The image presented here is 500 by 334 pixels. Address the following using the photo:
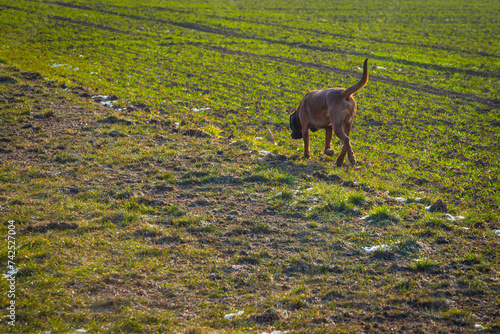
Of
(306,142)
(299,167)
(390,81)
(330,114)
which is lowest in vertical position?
(299,167)

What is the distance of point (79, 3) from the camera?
132 feet

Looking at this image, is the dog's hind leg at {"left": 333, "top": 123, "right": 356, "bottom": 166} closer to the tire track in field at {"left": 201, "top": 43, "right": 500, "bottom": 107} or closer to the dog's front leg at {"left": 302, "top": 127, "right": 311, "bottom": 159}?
the dog's front leg at {"left": 302, "top": 127, "right": 311, "bottom": 159}

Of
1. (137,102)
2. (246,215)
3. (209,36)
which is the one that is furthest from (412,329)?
(209,36)

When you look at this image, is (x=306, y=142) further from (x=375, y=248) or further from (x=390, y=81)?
(x=390, y=81)

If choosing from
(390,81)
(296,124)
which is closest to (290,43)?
(390,81)

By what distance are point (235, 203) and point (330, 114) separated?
11.6ft

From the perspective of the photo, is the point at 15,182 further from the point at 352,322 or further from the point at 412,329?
the point at 412,329

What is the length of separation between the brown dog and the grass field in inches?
21.2

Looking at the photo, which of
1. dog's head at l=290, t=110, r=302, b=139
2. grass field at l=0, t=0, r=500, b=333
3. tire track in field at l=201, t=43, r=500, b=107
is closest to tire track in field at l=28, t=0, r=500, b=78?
grass field at l=0, t=0, r=500, b=333

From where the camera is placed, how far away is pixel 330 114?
371 inches

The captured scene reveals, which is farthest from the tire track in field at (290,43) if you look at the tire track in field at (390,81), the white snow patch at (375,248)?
the white snow patch at (375,248)

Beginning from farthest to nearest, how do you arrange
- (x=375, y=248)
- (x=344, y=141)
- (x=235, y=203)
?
(x=344, y=141), (x=235, y=203), (x=375, y=248)

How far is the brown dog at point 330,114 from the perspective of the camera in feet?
30.3

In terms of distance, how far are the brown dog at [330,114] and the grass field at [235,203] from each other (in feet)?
1.77
